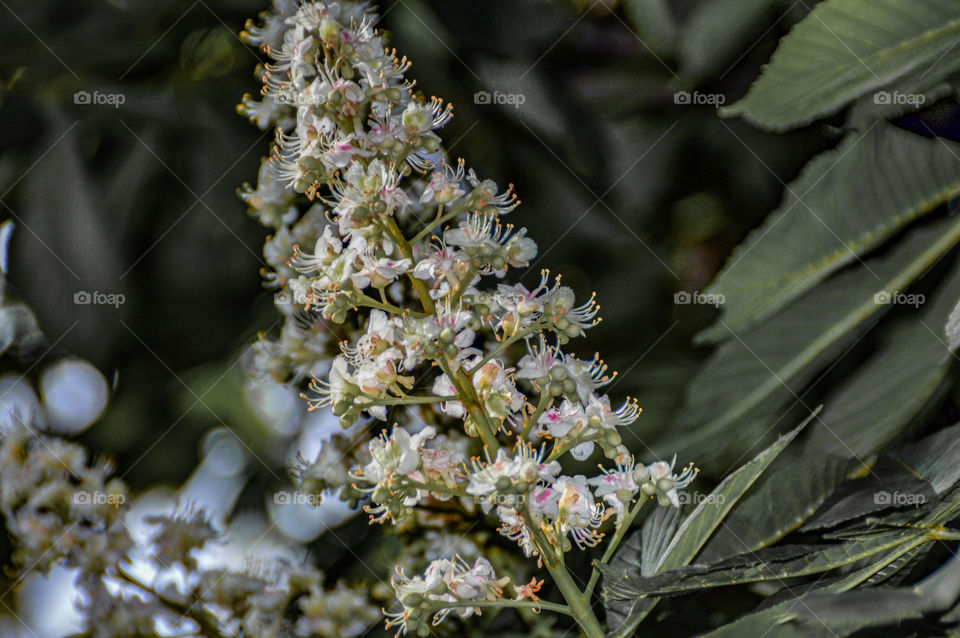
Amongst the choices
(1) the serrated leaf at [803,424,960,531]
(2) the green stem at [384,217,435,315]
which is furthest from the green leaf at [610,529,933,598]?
(2) the green stem at [384,217,435,315]

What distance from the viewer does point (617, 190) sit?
82 centimetres

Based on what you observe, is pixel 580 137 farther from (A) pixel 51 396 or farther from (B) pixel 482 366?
(A) pixel 51 396

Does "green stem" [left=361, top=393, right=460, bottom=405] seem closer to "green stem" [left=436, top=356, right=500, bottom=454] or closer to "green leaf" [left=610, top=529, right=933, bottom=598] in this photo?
"green stem" [left=436, top=356, right=500, bottom=454]

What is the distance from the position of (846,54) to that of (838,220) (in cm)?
14

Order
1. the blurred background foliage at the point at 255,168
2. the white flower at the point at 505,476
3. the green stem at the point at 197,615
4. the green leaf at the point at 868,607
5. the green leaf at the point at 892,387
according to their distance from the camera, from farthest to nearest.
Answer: the green stem at the point at 197,615
the blurred background foliage at the point at 255,168
the green leaf at the point at 892,387
the white flower at the point at 505,476
the green leaf at the point at 868,607

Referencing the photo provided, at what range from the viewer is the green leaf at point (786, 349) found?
2.05ft

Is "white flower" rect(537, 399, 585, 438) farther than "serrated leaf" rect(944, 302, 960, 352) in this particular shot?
Yes

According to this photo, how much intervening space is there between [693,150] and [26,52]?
0.85m

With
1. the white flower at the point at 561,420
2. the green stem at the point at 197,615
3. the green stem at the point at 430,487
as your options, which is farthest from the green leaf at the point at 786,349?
the green stem at the point at 197,615

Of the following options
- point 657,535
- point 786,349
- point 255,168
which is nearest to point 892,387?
point 786,349

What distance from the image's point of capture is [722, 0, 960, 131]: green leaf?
0.53 metres

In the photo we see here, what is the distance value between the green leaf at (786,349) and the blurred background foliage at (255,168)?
7 centimetres

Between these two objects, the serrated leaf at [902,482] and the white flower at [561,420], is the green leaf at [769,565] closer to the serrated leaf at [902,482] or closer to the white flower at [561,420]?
the serrated leaf at [902,482]

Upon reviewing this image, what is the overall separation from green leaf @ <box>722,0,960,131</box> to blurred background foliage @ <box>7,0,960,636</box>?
15cm
